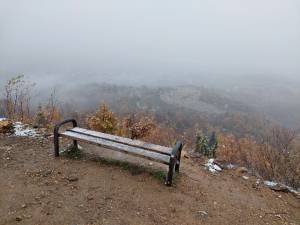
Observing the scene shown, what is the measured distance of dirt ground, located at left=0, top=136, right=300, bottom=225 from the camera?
4.59 meters

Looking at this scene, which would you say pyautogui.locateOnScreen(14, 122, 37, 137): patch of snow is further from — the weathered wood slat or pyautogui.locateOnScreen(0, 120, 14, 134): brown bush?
the weathered wood slat

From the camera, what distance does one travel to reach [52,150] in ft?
22.7

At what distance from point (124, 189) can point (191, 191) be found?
4.18 feet

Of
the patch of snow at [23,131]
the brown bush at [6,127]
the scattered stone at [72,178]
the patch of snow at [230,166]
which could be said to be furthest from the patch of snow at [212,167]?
the brown bush at [6,127]

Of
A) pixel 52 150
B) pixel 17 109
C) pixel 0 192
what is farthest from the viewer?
pixel 17 109

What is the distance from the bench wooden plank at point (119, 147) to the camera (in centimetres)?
556

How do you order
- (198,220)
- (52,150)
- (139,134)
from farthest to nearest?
(139,134), (52,150), (198,220)

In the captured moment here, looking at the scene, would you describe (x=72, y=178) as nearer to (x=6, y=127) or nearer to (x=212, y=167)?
(x=212, y=167)

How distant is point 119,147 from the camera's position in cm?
589

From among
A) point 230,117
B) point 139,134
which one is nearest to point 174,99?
point 230,117

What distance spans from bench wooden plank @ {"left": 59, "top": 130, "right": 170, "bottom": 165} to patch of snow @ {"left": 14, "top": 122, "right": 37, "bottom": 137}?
5.85ft

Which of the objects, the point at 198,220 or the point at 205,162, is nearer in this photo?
the point at 198,220

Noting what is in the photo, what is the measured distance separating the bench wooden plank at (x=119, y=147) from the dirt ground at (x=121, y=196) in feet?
1.69

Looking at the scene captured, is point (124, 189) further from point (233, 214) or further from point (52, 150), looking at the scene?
point (52, 150)
